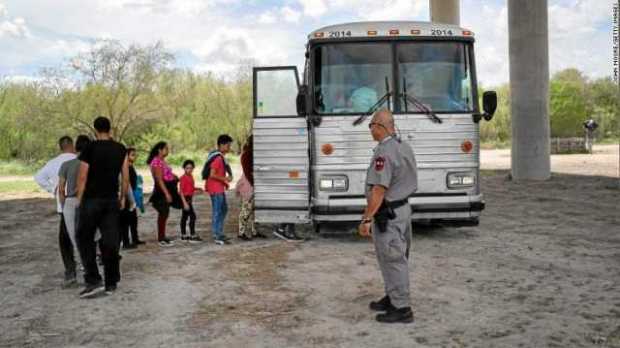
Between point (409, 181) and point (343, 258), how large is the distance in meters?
3.45

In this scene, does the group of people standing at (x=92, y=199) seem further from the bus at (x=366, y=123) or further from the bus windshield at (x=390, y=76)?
the bus windshield at (x=390, y=76)

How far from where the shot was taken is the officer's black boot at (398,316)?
19.0 feet

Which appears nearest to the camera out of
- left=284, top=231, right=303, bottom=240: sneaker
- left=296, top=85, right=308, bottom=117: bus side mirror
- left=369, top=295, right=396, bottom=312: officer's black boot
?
left=369, top=295, right=396, bottom=312: officer's black boot

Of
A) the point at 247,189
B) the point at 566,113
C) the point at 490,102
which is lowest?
the point at 247,189

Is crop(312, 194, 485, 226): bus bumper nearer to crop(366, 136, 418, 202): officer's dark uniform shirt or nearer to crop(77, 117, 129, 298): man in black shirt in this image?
crop(77, 117, 129, 298): man in black shirt

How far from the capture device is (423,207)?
31.4 ft

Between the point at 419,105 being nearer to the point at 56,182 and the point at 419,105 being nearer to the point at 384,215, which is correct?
the point at 384,215

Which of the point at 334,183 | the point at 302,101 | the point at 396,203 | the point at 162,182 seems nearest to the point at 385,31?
the point at 302,101

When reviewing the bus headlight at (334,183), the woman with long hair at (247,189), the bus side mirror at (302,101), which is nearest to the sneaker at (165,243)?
the woman with long hair at (247,189)

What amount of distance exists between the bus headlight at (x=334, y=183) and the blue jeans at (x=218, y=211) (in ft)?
5.25

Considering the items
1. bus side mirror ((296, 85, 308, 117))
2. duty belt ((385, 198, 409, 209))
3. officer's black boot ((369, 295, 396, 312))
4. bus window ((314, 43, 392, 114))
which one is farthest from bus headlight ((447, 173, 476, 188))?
duty belt ((385, 198, 409, 209))

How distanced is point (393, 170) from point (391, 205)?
299mm

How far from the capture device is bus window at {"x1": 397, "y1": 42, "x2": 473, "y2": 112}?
9.67 metres

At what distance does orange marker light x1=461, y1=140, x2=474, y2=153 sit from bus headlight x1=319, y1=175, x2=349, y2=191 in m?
1.73
